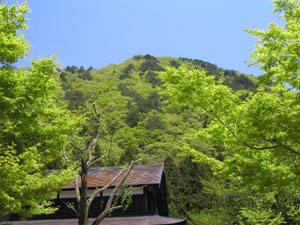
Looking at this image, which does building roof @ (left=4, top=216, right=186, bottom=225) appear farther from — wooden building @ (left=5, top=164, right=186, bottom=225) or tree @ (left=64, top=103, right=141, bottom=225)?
tree @ (left=64, top=103, right=141, bottom=225)

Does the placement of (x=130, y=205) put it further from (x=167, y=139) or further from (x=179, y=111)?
(x=167, y=139)

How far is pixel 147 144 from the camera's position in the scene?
1528 inches

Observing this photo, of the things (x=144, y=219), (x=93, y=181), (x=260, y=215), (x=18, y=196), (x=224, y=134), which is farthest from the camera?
(x=260, y=215)

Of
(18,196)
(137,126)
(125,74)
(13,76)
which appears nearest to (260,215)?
(18,196)

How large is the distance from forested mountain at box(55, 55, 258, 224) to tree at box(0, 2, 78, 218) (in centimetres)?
177

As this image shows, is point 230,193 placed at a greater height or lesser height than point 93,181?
lesser

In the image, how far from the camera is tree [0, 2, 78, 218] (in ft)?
21.5

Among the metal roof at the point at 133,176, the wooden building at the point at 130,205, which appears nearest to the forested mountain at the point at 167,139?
the metal roof at the point at 133,176

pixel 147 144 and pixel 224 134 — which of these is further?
pixel 147 144

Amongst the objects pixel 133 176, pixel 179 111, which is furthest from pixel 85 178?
pixel 133 176

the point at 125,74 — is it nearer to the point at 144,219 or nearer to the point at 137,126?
the point at 137,126

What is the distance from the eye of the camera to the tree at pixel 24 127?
21.5 ft

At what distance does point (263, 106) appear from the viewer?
6723 millimetres

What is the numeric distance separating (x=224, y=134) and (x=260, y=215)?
10282 millimetres
